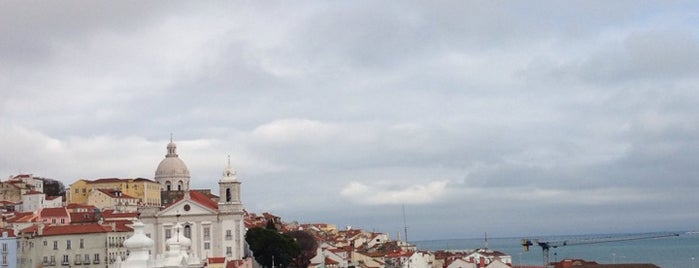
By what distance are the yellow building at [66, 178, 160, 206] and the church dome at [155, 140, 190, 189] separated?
11.0 feet

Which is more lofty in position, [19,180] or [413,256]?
[19,180]

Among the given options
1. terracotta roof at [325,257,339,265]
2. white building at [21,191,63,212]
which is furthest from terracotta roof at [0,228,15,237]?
terracotta roof at [325,257,339,265]

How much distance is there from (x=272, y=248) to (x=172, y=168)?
3109 cm

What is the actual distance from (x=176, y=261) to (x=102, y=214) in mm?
50674

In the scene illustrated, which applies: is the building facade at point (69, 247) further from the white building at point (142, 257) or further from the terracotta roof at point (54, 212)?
the white building at point (142, 257)

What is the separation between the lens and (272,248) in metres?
63.1

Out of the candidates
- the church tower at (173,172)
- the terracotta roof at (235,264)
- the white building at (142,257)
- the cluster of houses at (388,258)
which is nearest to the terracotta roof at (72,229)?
the terracotta roof at (235,264)

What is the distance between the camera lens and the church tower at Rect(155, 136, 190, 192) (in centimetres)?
9144

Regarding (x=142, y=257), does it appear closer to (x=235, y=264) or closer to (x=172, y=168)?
(x=235, y=264)

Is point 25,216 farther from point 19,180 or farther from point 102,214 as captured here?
point 19,180

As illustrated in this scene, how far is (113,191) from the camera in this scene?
9356 centimetres

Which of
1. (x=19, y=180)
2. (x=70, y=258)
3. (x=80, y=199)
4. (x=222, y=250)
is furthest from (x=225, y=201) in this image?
(x=19, y=180)

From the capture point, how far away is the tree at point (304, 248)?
2760 inches

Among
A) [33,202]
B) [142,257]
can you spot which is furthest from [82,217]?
[142,257]
